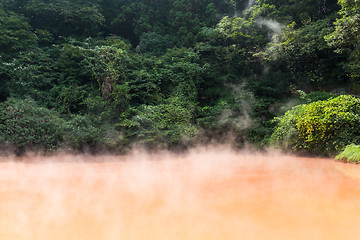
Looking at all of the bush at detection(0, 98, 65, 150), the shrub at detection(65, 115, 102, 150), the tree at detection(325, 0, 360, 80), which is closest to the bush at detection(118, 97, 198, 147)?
the shrub at detection(65, 115, 102, 150)

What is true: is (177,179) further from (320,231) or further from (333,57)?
(333,57)

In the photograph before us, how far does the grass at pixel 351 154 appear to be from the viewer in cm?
546

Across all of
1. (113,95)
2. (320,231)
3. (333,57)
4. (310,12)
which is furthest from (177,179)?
(310,12)

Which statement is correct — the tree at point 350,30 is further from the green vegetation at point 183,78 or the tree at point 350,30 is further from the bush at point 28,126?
the bush at point 28,126

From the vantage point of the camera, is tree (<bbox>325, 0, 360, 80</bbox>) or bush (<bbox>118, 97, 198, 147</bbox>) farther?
bush (<bbox>118, 97, 198, 147</bbox>)

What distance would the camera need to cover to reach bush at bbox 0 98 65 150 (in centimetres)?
678

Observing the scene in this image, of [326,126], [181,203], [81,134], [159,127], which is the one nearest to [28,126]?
[81,134]

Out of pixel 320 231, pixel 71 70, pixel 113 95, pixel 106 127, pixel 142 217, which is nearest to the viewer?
pixel 320 231

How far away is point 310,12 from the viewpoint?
11.1 meters

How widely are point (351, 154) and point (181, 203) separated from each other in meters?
4.69

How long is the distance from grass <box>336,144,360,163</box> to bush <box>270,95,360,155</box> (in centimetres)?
32

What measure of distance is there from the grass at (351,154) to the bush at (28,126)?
7574 mm

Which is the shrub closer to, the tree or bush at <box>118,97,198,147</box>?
bush at <box>118,97,198,147</box>

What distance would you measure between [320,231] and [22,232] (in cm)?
298
